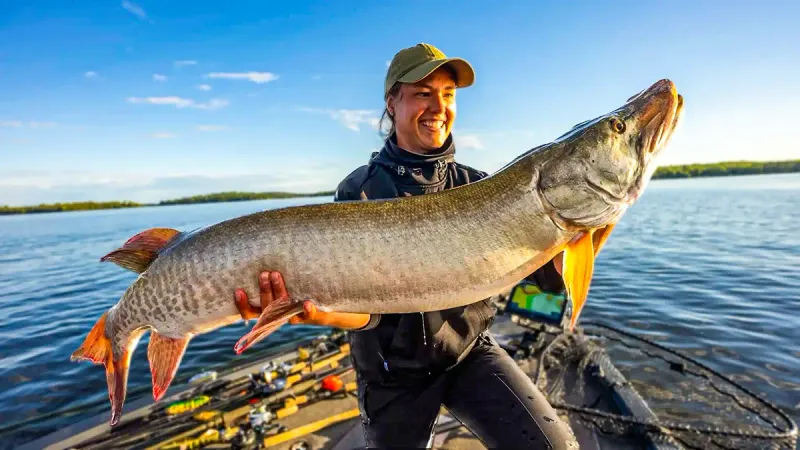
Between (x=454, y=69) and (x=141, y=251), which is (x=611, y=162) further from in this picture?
(x=141, y=251)

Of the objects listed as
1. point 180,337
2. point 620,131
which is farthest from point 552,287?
point 180,337

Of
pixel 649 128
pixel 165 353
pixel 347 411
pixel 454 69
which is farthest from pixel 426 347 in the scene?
pixel 347 411

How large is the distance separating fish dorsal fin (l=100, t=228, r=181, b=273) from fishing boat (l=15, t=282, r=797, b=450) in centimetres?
219

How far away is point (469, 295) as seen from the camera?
224 cm

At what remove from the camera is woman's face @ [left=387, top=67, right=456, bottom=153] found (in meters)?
2.96

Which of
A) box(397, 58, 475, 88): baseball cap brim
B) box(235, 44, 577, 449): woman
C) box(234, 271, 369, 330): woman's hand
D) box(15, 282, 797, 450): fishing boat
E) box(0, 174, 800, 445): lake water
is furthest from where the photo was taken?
box(0, 174, 800, 445): lake water

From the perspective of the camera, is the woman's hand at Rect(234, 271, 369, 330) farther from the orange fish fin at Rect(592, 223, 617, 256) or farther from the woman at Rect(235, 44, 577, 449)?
the orange fish fin at Rect(592, 223, 617, 256)

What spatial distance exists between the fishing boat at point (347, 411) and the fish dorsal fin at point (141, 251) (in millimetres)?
2194

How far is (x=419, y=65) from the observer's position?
2.88 metres

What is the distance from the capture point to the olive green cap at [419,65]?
2.77 metres

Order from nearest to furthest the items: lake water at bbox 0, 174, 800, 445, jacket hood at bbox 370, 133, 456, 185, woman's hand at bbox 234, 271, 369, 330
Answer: woman's hand at bbox 234, 271, 369, 330 < jacket hood at bbox 370, 133, 456, 185 < lake water at bbox 0, 174, 800, 445

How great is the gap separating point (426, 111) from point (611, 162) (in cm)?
132

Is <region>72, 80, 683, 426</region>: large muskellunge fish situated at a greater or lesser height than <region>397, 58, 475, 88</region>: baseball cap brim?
lesser

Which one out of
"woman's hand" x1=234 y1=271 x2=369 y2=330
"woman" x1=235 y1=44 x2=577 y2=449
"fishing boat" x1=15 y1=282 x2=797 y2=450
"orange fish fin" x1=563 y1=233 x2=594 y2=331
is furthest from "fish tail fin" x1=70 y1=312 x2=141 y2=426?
"orange fish fin" x1=563 y1=233 x2=594 y2=331
